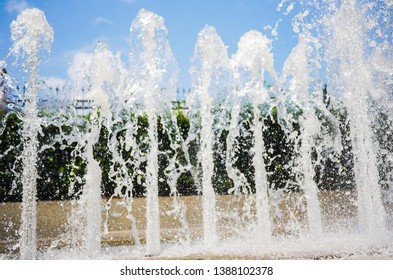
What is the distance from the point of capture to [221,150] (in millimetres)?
7965

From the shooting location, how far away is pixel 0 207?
629cm

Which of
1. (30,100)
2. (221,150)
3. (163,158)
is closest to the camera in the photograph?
(30,100)

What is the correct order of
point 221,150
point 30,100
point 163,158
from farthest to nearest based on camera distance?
point 221,150
point 163,158
point 30,100

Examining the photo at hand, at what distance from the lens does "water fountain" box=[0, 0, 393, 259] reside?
462cm

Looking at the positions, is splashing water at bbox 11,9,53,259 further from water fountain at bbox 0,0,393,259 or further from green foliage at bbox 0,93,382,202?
green foliage at bbox 0,93,382,202

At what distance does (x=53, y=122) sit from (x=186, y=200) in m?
2.49

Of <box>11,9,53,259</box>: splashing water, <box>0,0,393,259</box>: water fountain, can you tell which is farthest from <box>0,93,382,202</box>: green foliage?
<box>11,9,53,259</box>: splashing water

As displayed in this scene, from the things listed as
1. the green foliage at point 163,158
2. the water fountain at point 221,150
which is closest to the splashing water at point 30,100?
the water fountain at point 221,150

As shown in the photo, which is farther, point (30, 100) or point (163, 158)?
point (163, 158)

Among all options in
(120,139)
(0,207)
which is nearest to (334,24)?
(120,139)

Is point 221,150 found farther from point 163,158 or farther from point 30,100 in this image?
point 30,100

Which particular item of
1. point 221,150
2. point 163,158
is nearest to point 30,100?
point 163,158

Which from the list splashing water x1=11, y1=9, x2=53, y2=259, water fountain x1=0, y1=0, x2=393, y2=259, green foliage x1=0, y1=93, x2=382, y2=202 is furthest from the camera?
green foliage x1=0, y1=93, x2=382, y2=202

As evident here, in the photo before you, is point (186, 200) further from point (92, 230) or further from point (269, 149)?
point (92, 230)
